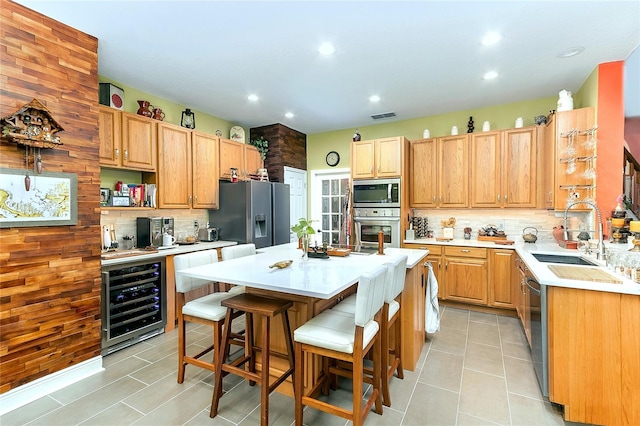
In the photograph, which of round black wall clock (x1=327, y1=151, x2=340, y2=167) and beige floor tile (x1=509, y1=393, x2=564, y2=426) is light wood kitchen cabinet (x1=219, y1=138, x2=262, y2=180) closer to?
round black wall clock (x1=327, y1=151, x2=340, y2=167)

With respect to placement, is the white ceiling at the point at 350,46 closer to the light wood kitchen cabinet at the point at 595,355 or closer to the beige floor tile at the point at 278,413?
the light wood kitchen cabinet at the point at 595,355

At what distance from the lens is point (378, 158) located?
14.8 feet

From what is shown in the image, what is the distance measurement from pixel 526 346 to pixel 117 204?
4.57m

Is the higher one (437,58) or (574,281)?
(437,58)

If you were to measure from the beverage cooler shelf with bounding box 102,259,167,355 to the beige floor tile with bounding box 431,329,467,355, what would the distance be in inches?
115

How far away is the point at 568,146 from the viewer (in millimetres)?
3295

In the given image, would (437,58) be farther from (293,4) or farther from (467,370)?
(467,370)

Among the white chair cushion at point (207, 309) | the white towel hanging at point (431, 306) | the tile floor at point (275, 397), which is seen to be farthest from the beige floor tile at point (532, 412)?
the white chair cushion at point (207, 309)

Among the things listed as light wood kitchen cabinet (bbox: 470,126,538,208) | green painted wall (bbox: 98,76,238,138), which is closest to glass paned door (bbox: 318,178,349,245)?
green painted wall (bbox: 98,76,238,138)

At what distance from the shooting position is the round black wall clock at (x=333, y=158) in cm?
560

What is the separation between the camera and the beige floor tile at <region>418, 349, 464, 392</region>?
234cm

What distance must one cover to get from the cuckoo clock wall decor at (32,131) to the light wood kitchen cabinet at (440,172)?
13.8 ft

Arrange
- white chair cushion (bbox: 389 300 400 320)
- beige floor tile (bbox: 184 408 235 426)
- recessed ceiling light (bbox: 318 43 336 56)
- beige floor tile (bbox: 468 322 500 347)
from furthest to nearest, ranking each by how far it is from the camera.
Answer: beige floor tile (bbox: 468 322 500 347), recessed ceiling light (bbox: 318 43 336 56), white chair cushion (bbox: 389 300 400 320), beige floor tile (bbox: 184 408 235 426)

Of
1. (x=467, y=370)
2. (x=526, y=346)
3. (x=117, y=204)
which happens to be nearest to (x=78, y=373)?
(x=117, y=204)
